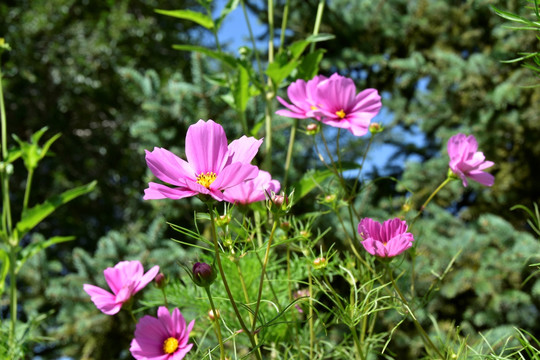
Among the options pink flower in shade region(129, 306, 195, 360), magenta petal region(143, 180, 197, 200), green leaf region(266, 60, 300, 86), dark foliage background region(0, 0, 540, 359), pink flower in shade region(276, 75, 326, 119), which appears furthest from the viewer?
dark foliage background region(0, 0, 540, 359)

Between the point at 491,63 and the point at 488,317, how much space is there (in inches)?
39.3

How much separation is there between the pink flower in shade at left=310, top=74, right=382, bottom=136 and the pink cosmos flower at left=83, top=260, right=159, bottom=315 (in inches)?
9.7

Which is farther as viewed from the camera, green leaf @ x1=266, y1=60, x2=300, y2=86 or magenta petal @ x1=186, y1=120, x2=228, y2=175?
green leaf @ x1=266, y1=60, x2=300, y2=86

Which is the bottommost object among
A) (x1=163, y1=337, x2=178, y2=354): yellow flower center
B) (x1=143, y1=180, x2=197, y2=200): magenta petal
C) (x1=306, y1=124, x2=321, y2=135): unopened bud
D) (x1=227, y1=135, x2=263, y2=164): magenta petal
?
(x1=163, y1=337, x2=178, y2=354): yellow flower center

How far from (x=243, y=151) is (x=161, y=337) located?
223 mm

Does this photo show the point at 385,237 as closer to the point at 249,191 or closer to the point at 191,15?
the point at 249,191

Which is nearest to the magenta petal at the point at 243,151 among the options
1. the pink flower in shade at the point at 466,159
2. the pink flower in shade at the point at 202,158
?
the pink flower in shade at the point at 202,158

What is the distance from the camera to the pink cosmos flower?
1.64 feet

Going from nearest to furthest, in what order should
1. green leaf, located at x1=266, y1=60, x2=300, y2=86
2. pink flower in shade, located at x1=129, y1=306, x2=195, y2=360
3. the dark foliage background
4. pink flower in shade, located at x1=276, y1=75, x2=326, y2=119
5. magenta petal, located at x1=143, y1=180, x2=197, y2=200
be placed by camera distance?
magenta petal, located at x1=143, y1=180, x2=197, y2=200, pink flower in shade, located at x1=129, y1=306, x2=195, y2=360, pink flower in shade, located at x1=276, y1=75, x2=326, y2=119, green leaf, located at x1=266, y1=60, x2=300, y2=86, the dark foliage background

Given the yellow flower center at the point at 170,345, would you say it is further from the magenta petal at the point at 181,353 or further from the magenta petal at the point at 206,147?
the magenta petal at the point at 206,147

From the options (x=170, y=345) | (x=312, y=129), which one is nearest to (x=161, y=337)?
(x=170, y=345)

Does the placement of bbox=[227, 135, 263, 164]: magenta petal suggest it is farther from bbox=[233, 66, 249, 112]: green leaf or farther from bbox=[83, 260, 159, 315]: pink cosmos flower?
bbox=[233, 66, 249, 112]: green leaf

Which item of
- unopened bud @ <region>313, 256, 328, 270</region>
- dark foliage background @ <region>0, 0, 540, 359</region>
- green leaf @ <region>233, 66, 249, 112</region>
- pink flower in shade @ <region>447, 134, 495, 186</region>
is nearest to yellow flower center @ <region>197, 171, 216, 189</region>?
unopened bud @ <region>313, 256, 328, 270</region>

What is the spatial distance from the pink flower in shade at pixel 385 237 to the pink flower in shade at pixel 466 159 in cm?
14
